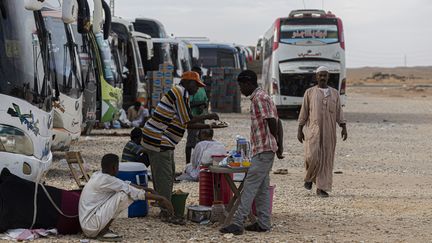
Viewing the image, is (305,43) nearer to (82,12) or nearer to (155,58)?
(155,58)

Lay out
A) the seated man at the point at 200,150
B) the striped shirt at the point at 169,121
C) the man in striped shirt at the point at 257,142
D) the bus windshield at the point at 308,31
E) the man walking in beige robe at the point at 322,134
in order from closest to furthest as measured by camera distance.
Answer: the man in striped shirt at the point at 257,142
the striped shirt at the point at 169,121
the man walking in beige robe at the point at 322,134
the seated man at the point at 200,150
the bus windshield at the point at 308,31

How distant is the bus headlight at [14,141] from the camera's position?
973 centimetres

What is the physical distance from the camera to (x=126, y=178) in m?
10.5

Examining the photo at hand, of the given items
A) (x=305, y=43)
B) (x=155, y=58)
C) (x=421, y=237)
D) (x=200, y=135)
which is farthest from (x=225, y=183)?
(x=155, y=58)

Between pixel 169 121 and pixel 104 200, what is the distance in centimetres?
132

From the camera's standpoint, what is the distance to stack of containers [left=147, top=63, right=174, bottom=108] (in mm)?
28984

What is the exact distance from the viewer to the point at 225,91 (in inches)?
1410

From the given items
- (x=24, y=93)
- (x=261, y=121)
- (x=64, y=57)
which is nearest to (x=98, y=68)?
(x=64, y=57)

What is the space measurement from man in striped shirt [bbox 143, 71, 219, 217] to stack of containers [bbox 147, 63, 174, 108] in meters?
18.8

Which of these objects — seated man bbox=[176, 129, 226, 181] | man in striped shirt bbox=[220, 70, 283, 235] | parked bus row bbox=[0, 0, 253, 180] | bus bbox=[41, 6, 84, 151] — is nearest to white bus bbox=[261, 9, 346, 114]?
parked bus row bbox=[0, 0, 253, 180]

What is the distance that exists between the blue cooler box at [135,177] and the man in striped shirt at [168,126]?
379 millimetres

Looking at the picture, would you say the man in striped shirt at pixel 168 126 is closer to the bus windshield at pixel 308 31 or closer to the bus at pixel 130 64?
the bus at pixel 130 64

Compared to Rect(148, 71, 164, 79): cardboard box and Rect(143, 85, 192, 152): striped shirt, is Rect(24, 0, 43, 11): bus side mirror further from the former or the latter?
Rect(148, 71, 164, 79): cardboard box

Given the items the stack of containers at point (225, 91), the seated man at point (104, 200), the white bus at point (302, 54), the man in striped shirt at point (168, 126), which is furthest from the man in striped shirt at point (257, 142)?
the stack of containers at point (225, 91)
